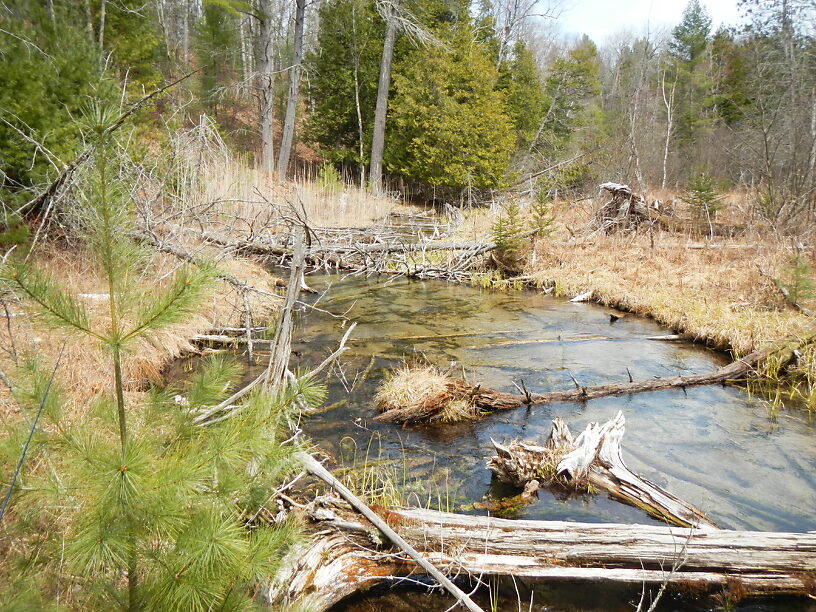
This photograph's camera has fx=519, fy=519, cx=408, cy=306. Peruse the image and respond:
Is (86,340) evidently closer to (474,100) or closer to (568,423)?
(568,423)

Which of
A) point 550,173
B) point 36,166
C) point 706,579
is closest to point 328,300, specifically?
point 36,166

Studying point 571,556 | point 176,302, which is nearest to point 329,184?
point 571,556

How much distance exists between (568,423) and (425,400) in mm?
1383

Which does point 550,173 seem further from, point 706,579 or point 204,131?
point 706,579

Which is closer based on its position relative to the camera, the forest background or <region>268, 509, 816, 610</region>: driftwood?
<region>268, 509, 816, 610</region>: driftwood

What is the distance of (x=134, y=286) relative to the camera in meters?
1.67

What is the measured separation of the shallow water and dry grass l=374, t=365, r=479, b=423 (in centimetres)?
12

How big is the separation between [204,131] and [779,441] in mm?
6803

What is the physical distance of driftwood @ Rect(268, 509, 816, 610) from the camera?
8.79 feet

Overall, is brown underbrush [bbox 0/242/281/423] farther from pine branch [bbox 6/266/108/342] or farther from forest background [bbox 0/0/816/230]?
forest background [bbox 0/0/816/230]

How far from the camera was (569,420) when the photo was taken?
5.01m

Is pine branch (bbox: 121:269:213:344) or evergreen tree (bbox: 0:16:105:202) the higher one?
evergreen tree (bbox: 0:16:105:202)

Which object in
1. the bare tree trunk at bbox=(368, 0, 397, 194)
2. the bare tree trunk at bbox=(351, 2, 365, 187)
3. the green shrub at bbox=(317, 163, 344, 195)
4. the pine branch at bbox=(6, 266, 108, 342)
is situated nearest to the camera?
the pine branch at bbox=(6, 266, 108, 342)

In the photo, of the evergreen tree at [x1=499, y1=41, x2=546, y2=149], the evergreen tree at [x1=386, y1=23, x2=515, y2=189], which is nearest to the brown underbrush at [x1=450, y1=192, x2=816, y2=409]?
the evergreen tree at [x1=386, y1=23, x2=515, y2=189]
